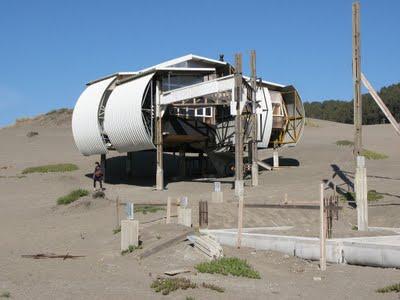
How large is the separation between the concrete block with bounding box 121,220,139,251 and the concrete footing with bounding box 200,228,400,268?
8.41 ft

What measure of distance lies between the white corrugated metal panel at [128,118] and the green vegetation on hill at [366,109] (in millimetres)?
70109

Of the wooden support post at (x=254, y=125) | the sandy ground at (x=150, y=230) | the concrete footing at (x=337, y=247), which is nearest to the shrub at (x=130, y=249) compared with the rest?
the sandy ground at (x=150, y=230)

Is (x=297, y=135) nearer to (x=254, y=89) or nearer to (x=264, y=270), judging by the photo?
(x=254, y=89)

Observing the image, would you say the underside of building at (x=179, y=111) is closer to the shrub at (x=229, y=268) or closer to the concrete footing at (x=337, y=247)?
the concrete footing at (x=337, y=247)

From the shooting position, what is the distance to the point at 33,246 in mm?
16859

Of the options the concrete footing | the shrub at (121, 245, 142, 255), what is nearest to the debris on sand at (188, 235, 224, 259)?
the shrub at (121, 245, 142, 255)

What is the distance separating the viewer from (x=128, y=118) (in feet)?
112

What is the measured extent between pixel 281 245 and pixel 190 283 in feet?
17.2

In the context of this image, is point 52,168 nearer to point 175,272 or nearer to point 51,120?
point 175,272

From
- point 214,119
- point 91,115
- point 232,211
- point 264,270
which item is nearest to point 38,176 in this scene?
point 91,115

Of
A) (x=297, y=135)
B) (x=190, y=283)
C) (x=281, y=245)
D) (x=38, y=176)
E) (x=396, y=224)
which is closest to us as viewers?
(x=190, y=283)

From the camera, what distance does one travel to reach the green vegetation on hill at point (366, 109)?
99.2m

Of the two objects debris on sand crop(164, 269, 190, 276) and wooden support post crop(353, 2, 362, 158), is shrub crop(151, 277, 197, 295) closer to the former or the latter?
debris on sand crop(164, 269, 190, 276)

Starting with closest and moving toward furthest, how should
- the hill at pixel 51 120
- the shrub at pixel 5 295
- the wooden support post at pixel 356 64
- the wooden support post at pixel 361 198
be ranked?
the shrub at pixel 5 295 < the wooden support post at pixel 361 198 < the wooden support post at pixel 356 64 < the hill at pixel 51 120
